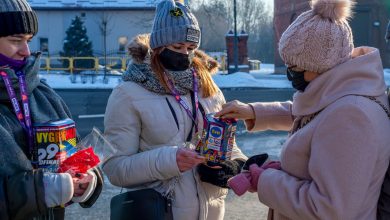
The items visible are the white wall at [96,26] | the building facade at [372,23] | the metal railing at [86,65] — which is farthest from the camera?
the white wall at [96,26]

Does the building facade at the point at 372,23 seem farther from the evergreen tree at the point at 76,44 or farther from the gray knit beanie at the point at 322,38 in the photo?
the gray knit beanie at the point at 322,38

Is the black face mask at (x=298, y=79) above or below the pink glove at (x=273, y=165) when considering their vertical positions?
above

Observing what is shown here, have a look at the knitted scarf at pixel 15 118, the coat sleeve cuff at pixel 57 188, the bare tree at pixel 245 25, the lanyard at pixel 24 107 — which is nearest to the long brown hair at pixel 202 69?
the knitted scarf at pixel 15 118

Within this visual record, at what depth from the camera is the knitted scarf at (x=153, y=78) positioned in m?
3.03

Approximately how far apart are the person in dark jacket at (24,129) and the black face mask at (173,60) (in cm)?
75

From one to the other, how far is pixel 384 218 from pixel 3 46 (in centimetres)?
188

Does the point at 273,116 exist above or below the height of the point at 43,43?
above

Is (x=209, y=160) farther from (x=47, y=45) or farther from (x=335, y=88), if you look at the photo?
(x=47, y=45)

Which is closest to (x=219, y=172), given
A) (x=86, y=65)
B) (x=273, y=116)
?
(x=273, y=116)

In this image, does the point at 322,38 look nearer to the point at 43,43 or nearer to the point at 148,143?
the point at 148,143

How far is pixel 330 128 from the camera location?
7.00 ft

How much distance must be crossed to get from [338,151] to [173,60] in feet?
4.52

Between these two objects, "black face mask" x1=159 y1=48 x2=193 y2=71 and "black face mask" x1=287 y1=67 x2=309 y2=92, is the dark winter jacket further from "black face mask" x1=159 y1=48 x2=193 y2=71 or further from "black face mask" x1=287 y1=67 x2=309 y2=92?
"black face mask" x1=287 y1=67 x2=309 y2=92

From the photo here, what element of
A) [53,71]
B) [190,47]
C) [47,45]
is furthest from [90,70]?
[190,47]
